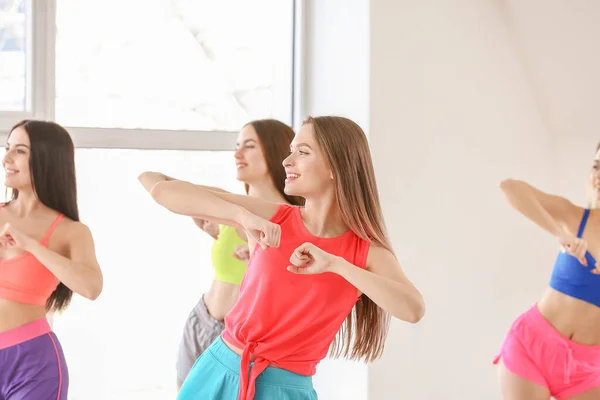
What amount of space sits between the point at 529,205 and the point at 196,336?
1.31m

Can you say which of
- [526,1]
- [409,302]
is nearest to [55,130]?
[409,302]

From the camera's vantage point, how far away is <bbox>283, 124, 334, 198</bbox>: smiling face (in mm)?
1867

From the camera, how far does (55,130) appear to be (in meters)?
2.36

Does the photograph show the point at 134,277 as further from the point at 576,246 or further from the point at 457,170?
the point at 576,246

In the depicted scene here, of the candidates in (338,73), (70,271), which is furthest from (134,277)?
(338,73)

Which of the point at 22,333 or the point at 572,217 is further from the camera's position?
the point at 572,217

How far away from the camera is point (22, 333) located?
2205 millimetres

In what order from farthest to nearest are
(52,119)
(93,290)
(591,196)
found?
(52,119), (591,196), (93,290)

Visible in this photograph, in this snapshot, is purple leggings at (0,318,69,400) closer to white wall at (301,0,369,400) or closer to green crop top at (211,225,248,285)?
green crop top at (211,225,248,285)

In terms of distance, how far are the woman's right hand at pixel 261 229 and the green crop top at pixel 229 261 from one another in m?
0.99

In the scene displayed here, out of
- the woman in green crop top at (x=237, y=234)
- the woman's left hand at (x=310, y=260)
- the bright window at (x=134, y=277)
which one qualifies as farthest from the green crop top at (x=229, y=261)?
the woman's left hand at (x=310, y=260)

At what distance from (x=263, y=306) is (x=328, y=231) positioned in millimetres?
259

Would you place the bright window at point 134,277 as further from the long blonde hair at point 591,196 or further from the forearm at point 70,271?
the long blonde hair at point 591,196

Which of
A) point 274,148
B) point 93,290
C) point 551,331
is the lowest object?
point 551,331
